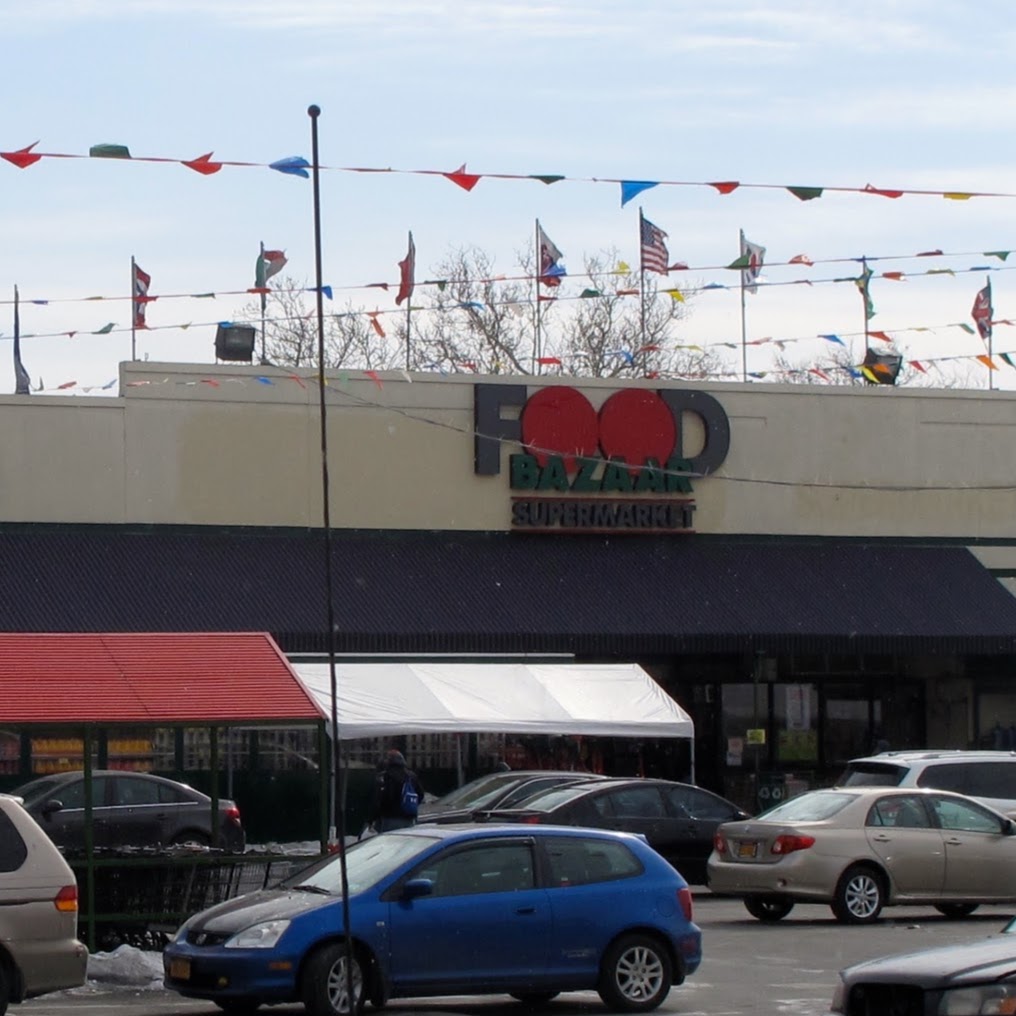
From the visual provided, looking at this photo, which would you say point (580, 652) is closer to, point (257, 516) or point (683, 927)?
point (257, 516)

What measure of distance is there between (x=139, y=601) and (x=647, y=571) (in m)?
7.69

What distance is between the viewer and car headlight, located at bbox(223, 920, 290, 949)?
42.2 feet

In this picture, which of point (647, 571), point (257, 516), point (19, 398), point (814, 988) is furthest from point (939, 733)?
point (814, 988)

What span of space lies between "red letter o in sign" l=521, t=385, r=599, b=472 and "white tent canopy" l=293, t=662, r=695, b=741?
13.1 ft

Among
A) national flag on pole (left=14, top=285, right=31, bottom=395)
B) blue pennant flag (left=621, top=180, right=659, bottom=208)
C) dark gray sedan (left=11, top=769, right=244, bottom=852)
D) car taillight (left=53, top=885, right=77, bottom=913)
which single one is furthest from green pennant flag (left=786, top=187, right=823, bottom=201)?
national flag on pole (left=14, top=285, right=31, bottom=395)

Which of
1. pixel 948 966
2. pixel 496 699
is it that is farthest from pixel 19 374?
pixel 948 966

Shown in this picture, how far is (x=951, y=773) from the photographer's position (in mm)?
22438

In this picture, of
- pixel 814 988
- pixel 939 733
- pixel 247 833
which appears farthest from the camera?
pixel 939 733

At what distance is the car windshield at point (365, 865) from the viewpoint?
1342cm

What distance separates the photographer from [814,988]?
14.9 m

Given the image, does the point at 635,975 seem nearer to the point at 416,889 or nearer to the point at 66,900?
the point at 416,889

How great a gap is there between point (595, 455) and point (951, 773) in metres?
9.87

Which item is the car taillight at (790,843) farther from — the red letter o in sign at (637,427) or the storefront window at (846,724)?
the storefront window at (846,724)

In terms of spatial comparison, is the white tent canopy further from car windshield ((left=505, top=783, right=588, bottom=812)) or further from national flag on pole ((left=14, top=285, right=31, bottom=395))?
national flag on pole ((left=14, top=285, right=31, bottom=395))
